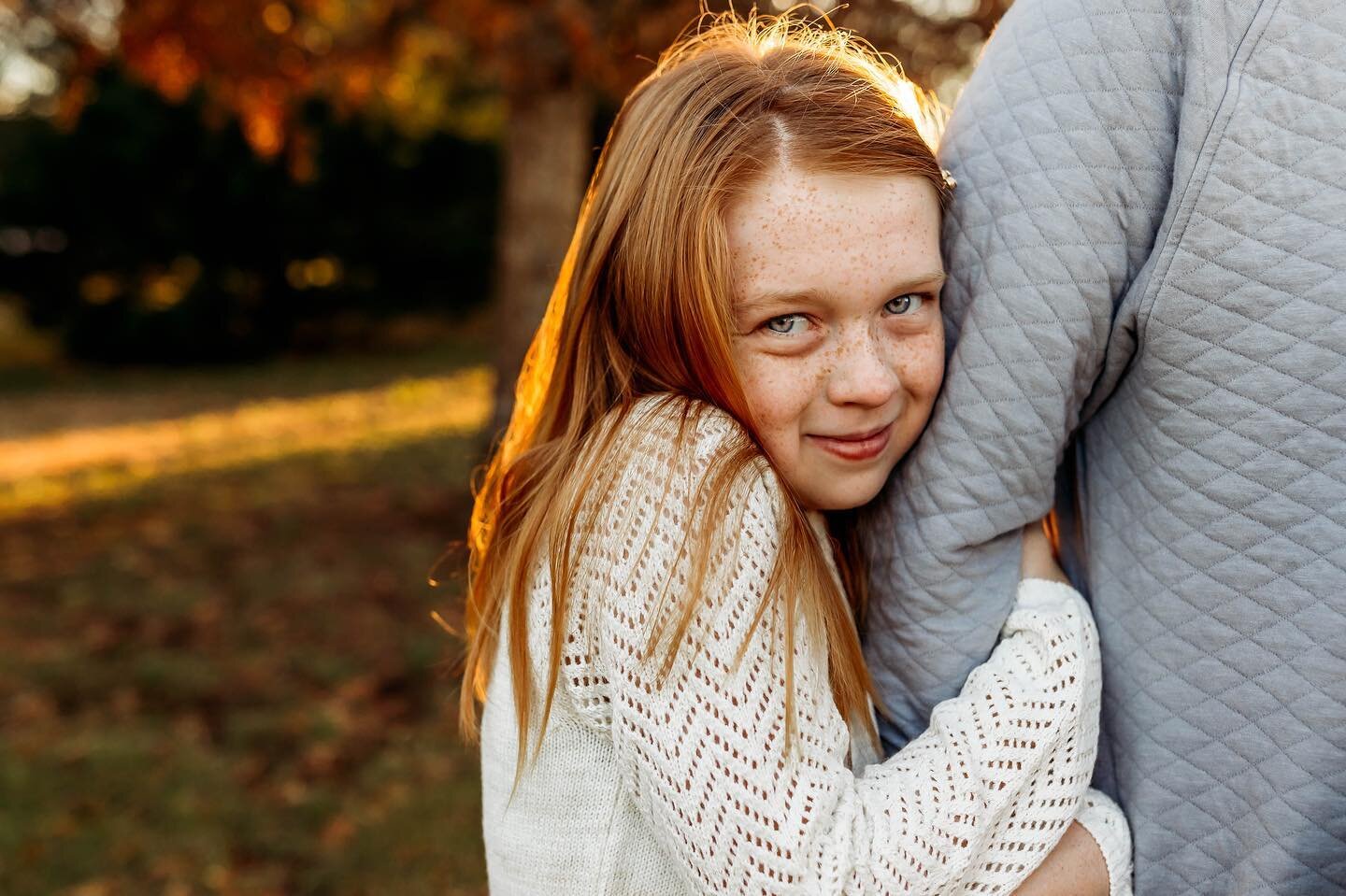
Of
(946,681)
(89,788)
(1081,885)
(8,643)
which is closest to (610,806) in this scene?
(946,681)

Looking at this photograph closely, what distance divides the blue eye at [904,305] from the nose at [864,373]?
1.7 inches

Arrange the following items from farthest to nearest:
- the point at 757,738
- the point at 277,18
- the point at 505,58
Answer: the point at 277,18
the point at 505,58
the point at 757,738

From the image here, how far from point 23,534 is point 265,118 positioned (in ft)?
10.4

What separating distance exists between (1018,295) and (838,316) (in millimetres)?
216

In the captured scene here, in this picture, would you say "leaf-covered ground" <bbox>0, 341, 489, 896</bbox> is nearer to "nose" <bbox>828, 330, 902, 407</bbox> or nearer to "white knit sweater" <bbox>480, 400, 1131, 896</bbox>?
"white knit sweater" <bbox>480, 400, 1131, 896</bbox>

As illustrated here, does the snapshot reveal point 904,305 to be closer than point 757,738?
No

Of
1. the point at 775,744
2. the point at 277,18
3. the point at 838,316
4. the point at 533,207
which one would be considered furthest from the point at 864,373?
the point at 277,18

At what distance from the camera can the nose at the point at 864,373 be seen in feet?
4.86

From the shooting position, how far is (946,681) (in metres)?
1.56

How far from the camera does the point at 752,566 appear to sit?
142cm

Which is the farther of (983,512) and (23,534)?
(23,534)

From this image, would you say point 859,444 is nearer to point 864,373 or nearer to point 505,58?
point 864,373

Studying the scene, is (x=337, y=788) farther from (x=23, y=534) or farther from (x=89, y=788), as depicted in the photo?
(x=23, y=534)

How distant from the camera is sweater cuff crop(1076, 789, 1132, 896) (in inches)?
59.4
